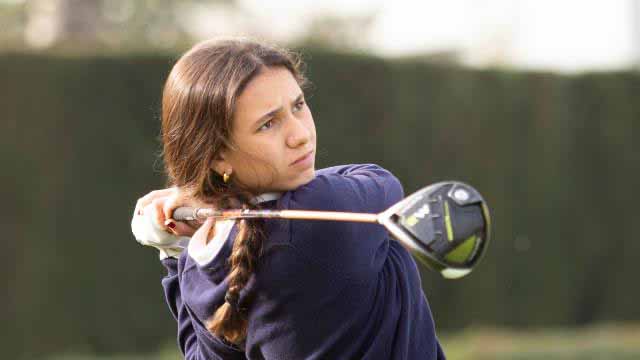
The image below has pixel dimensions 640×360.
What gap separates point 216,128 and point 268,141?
0.13 metres

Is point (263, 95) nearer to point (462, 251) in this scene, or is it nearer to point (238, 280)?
point (238, 280)

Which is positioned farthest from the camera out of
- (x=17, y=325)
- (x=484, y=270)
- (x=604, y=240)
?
(x=604, y=240)

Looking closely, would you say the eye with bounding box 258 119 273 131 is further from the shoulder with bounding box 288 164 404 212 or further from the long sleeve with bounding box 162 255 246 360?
the long sleeve with bounding box 162 255 246 360

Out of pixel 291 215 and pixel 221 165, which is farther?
pixel 221 165

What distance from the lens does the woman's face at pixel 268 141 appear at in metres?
2.65

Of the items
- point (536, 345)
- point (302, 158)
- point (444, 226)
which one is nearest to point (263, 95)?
point (302, 158)

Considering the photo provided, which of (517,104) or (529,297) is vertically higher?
(517,104)

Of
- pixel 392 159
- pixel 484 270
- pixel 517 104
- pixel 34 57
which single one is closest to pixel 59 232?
pixel 34 57

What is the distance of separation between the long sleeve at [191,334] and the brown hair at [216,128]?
11 cm

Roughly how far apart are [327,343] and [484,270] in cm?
845

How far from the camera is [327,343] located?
267cm

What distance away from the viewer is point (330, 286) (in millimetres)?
2574

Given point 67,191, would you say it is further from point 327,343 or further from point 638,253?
point 327,343

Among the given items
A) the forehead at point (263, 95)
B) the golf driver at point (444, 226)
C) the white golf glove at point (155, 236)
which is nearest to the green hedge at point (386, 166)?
the white golf glove at point (155, 236)
